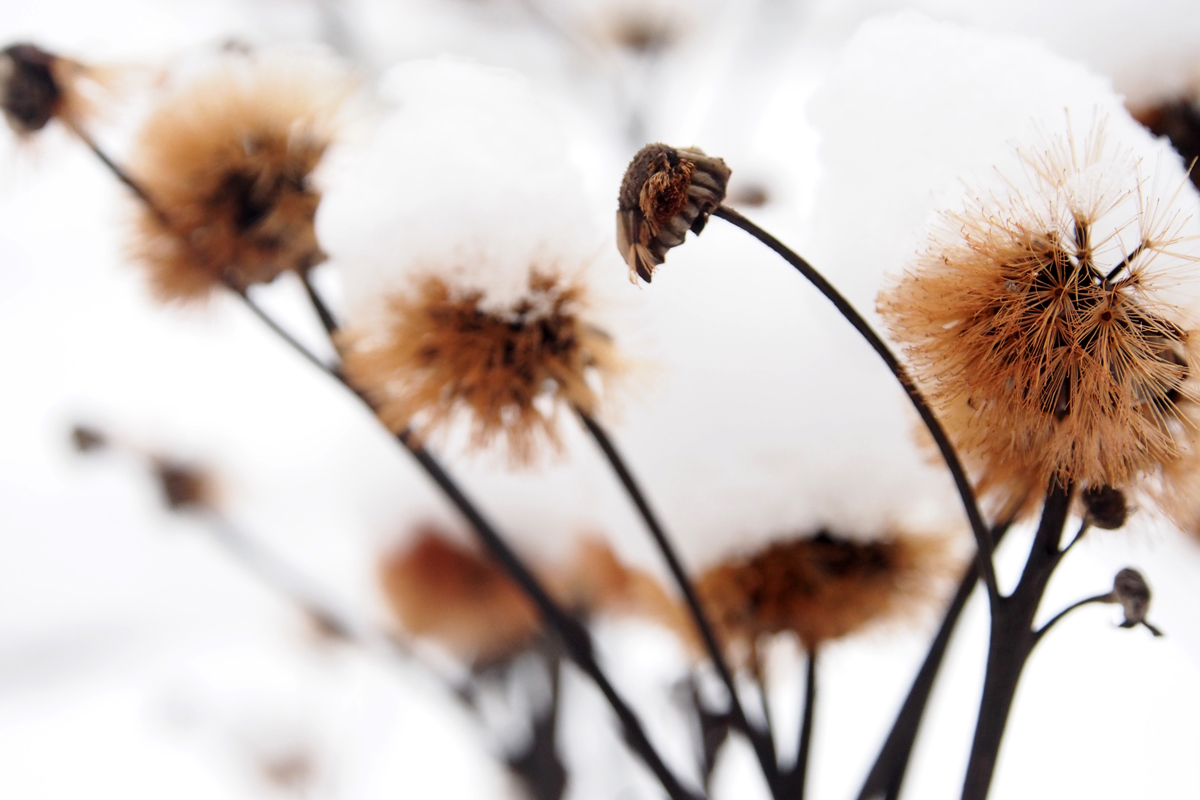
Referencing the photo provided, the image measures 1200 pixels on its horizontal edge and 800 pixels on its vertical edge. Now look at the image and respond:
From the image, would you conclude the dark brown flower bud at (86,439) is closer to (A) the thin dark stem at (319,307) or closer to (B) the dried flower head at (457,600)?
(B) the dried flower head at (457,600)

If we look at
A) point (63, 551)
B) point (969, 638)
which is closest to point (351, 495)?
point (969, 638)

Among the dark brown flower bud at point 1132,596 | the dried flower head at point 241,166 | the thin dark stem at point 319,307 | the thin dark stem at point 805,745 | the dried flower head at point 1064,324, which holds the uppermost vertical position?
the dried flower head at point 241,166

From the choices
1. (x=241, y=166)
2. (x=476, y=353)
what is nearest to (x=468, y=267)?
(x=476, y=353)

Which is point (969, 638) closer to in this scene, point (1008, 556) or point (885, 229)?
point (1008, 556)

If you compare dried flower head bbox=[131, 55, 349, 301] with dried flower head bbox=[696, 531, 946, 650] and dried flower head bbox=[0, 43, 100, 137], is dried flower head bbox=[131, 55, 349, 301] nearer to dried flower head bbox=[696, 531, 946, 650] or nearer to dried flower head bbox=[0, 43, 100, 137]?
dried flower head bbox=[0, 43, 100, 137]

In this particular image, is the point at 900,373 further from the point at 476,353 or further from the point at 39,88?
the point at 39,88

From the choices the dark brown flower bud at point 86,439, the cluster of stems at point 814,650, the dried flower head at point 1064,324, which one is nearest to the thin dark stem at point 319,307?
the cluster of stems at point 814,650
